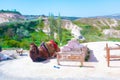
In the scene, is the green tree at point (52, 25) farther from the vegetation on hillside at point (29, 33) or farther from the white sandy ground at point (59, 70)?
the white sandy ground at point (59, 70)

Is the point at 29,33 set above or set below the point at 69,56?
above

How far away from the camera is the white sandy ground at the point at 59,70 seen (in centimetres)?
943

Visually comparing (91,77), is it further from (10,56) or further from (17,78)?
(10,56)

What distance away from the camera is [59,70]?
10359 millimetres

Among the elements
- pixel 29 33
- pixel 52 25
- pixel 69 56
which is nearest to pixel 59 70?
pixel 69 56

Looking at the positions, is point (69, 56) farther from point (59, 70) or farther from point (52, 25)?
point (52, 25)

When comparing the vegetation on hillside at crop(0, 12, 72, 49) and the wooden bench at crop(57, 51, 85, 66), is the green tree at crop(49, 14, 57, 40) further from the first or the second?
the wooden bench at crop(57, 51, 85, 66)

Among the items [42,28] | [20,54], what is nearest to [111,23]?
[42,28]

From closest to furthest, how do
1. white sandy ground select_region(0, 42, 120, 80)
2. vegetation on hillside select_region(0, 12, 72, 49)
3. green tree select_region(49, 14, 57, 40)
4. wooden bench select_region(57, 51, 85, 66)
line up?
white sandy ground select_region(0, 42, 120, 80)
wooden bench select_region(57, 51, 85, 66)
vegetation on hillside select_region(0, 12, 72, 49)
green tree select_region(49, 14, 57, 40)

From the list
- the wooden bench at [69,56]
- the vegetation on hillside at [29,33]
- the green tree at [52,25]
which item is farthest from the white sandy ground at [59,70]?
the green tree at [52,25]

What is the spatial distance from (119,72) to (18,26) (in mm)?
23397

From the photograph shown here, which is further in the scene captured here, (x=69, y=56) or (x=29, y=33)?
(x=29, y=33)

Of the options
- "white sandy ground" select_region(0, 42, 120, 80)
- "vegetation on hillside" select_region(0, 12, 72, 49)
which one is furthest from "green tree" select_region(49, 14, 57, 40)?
"white sandy ground" select_region(0, 42, 120, 80)

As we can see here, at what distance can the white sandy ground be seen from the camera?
30.9 ft
